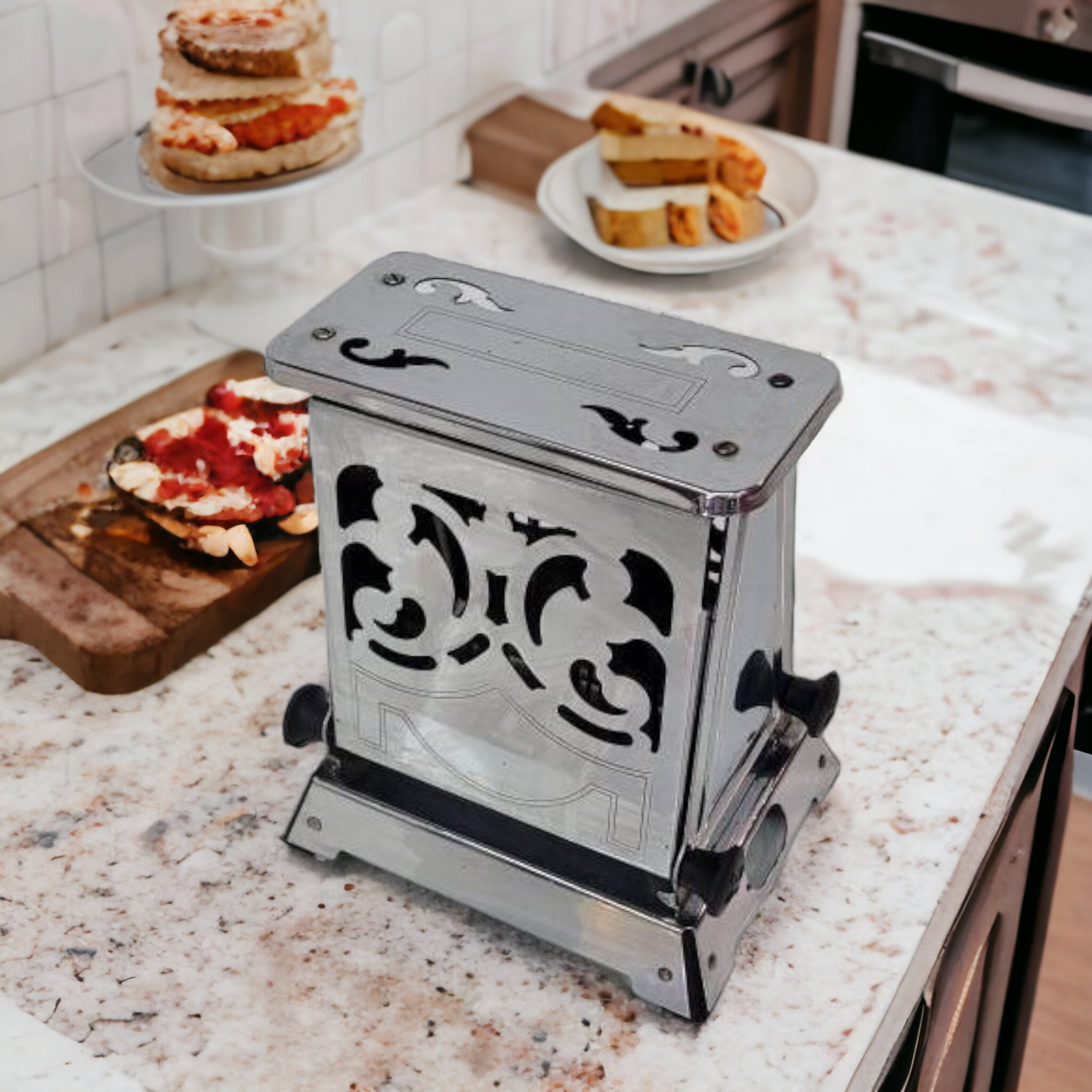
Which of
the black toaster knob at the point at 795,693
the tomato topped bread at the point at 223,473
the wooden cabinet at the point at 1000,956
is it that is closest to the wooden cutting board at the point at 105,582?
the tomato topped bread at the point at 223,473

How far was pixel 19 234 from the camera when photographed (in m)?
1.09

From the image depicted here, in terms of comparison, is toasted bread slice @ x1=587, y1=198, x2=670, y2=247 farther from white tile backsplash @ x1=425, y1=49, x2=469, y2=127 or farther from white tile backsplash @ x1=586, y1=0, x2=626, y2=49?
white tile backsplash @ x1=586, y1=0, x2=626, y2=49

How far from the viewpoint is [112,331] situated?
1.19 metres

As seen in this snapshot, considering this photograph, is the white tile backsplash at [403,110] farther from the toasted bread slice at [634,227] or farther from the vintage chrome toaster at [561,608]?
the vintage chrome toaster at [561,608]

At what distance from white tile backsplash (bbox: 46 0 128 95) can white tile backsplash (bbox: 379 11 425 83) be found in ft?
1.05

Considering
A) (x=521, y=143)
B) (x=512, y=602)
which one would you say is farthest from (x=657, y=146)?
(x=512, y=602)

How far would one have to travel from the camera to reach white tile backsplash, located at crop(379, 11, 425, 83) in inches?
53.8

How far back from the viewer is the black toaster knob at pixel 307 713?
740 millimetres

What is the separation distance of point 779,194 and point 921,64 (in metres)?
0.65

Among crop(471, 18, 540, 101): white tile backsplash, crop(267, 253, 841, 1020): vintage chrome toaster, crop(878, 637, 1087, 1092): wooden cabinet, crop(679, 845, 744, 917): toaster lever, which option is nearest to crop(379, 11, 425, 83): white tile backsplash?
crop(471, 18, 540, 101): white tile backsplash

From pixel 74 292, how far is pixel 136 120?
0.14m

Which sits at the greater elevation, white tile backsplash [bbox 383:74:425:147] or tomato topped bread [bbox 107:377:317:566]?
white tile backsplash [bbox 383:74:425:147]

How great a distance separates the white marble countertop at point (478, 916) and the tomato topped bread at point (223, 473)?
6 cm

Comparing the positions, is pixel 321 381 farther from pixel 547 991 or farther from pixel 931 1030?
pixel 931 1030
